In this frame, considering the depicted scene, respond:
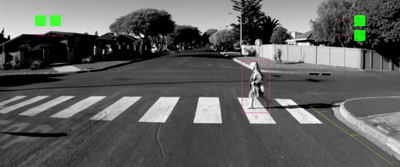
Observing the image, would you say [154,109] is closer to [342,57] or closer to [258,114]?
[258,114]

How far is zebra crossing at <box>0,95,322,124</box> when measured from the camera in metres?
7.14

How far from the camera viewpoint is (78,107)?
850 cm

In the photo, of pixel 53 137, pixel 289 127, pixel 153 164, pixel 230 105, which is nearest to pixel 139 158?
pixel 153 164

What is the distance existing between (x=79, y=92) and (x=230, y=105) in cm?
589

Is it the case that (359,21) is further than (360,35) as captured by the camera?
No

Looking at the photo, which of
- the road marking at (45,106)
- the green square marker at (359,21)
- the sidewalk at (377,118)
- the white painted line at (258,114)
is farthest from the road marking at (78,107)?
the green square marker at (359,21)

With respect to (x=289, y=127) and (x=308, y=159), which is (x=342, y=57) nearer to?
(x=289, y=127)

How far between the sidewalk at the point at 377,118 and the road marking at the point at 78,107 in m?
6.77

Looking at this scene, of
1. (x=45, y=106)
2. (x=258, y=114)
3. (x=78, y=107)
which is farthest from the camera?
(x=45, y=106)

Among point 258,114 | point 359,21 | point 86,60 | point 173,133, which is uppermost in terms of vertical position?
point 359,21

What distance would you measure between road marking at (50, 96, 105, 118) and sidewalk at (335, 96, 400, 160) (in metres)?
6.77

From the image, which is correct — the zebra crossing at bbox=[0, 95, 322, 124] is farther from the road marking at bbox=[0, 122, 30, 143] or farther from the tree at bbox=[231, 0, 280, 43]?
the tree at bbox=[231, 0, 280, 43]

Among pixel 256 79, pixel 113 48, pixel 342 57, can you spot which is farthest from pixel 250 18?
pixel 256 79

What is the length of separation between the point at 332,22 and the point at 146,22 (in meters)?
36.6
